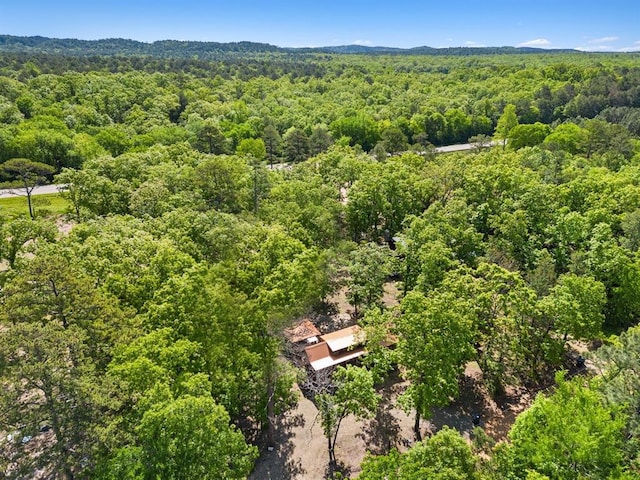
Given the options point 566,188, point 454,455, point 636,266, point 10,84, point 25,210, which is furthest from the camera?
point 10,84

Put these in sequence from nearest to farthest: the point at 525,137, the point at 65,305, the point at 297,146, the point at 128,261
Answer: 1. the point at 65,305
2. the point at 128,261
3. the point at 525,137
4. the point at 297,146

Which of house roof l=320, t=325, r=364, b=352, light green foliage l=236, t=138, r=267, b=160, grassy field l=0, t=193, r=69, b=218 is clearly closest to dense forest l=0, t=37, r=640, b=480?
house roof l=320, t=325, r=364, b=352

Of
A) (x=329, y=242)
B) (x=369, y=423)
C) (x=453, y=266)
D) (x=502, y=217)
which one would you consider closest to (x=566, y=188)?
(x=502, y=217)

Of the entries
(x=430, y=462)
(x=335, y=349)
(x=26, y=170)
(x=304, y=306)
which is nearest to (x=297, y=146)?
(x=26, y=170)

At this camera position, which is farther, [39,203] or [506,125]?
[506,125]

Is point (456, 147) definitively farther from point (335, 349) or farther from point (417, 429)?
point (417, 429)

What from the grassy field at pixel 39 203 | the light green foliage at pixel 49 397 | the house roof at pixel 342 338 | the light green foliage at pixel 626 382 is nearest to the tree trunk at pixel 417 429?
the house roof at pixel 342 338

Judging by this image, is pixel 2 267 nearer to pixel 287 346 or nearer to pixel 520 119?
pixel 287 346

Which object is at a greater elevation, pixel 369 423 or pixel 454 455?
pixel 454 455
